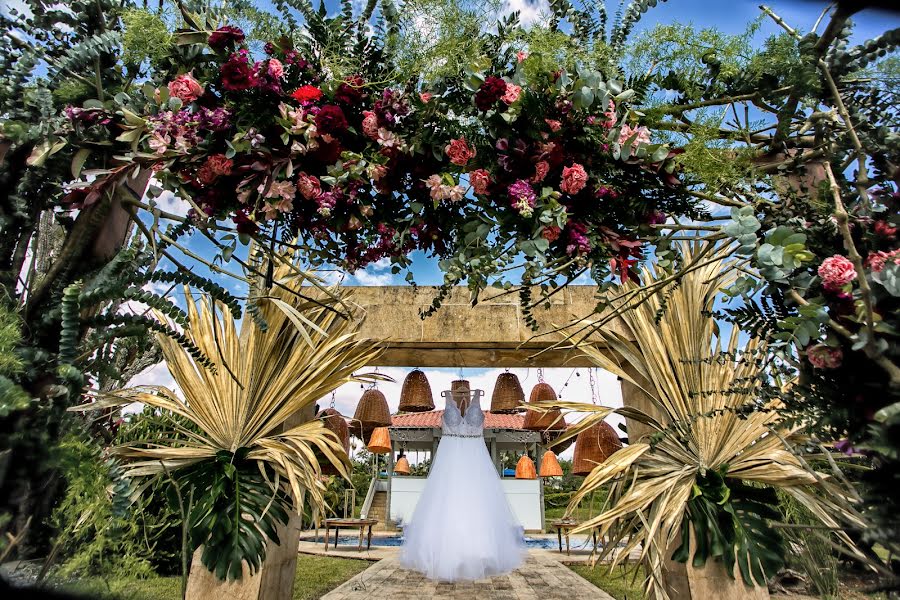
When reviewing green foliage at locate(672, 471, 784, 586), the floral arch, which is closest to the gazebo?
green foliage at locate(672, 471, 784, 586)

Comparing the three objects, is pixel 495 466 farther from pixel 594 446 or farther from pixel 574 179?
pixel 574 179

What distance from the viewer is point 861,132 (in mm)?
970

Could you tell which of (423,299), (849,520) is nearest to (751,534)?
(849,520)

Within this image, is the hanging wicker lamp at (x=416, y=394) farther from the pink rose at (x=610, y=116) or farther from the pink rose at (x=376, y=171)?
the pink rose at (x=610, y=116)

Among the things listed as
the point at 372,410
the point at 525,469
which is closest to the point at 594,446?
the point at 372,410

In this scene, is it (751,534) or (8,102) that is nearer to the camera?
(8,102)

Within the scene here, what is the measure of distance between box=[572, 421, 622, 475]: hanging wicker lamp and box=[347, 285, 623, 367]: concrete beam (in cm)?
197

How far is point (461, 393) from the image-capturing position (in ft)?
20.8

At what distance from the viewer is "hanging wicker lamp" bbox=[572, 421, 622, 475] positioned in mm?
4707

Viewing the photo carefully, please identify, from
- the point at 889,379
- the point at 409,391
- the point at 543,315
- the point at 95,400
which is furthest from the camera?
the point at 409,391

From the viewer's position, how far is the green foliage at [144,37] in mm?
1081

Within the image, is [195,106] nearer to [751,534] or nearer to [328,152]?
[328,152]

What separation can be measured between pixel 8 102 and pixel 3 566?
872 millimetres

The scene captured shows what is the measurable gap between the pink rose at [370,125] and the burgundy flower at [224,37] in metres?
0.32
